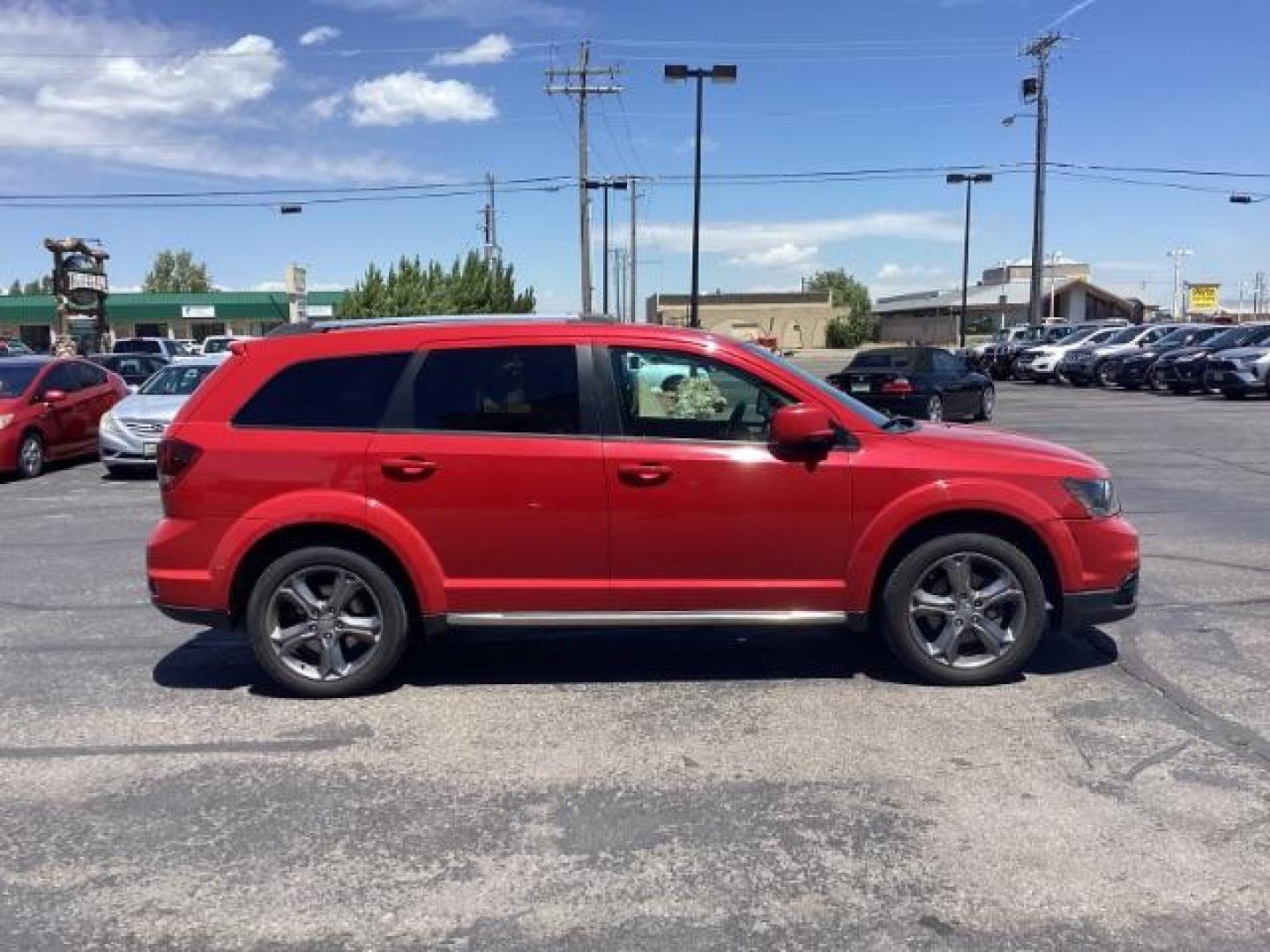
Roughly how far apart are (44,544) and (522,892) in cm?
796

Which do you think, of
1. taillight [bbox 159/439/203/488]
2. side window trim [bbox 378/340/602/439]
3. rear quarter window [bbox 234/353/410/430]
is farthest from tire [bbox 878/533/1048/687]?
taillight [bbox 159/439/203/488]

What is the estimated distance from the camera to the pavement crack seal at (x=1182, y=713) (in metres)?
4.57

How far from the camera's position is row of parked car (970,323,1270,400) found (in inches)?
1020

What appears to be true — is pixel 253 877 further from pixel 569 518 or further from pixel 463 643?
pixel 463 643

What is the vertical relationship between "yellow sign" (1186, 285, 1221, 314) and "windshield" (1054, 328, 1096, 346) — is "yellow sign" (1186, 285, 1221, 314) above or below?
above

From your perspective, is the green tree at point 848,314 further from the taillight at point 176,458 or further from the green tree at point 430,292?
the taillight at point 176,458

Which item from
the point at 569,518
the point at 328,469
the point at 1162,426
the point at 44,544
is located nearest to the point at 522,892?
the point at 569,518

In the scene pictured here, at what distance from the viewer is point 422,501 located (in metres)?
5.27

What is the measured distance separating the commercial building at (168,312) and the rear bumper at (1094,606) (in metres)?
80.2

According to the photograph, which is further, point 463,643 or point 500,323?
point 463,643

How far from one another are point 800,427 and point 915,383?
15.4 meters

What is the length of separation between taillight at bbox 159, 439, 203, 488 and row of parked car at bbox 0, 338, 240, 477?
8577 millimetres

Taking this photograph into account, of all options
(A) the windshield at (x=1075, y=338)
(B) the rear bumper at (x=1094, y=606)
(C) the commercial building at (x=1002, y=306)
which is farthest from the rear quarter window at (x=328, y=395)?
(C) the commercial building at (x=1002, y=306)

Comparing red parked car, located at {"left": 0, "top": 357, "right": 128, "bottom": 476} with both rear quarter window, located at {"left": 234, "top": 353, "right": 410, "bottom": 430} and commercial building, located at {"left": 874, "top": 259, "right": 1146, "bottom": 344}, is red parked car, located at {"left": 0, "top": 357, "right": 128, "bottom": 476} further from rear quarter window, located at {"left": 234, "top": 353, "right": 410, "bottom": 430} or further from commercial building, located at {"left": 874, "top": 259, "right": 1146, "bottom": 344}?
commercial building, located at {"left": 874, "top": 259, "right": 1146, "bottom": 344}
